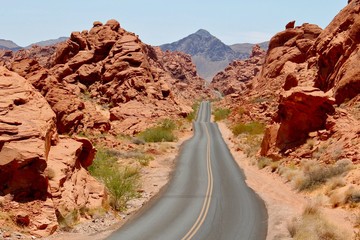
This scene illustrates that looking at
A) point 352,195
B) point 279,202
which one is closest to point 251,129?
point 279,202

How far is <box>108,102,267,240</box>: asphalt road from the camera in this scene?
17.7 m

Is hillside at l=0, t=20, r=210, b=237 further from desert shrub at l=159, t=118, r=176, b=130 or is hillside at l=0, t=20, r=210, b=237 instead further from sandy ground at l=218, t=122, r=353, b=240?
sandy ground at l=218, t=122, r=353, b=240

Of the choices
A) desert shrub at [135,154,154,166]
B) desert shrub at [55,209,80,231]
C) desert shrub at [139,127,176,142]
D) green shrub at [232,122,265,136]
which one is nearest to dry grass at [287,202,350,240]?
desert shrub at [55,209,80,231]

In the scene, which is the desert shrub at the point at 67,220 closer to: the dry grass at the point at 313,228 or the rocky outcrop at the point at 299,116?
the dry grass at the point at 313,228

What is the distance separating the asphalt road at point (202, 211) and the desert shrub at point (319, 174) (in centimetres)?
347

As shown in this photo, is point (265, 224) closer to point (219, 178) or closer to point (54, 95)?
point (219, 178)

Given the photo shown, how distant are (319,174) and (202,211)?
8737 mm

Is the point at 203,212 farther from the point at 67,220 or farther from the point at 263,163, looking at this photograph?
the point at 263,163

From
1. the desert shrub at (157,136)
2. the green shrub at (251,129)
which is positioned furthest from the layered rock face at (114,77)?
the green shrub at (251,129)

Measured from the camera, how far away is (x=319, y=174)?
24.7 meters

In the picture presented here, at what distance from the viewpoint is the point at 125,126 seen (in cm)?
6119

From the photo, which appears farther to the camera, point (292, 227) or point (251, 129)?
point (251, 129)

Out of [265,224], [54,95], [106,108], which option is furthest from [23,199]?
[106,108]

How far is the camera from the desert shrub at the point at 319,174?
78.3ft
